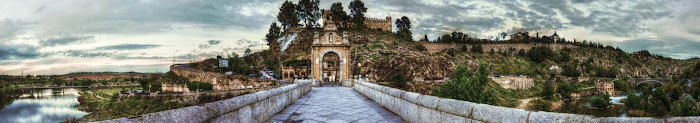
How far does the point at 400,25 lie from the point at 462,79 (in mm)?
58653

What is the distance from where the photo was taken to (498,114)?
449 cm

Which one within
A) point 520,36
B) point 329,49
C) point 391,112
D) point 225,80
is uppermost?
point 520,36

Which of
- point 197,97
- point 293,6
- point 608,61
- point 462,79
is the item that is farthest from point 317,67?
point 608,61

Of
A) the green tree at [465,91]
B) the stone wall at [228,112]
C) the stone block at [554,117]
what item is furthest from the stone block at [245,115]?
the green tree at [465,91]

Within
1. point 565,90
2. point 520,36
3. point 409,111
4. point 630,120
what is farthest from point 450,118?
point 520,36

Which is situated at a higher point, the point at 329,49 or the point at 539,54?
the point at 539,54

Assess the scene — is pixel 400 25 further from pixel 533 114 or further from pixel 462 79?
pixel 533 114

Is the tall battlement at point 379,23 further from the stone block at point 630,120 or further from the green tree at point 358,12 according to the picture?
the stone block at point 630,120

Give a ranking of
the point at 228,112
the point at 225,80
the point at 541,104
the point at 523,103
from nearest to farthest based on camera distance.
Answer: the point at 228,112 < the point at 225,80 < the point at 523,103 < the point at 541,104

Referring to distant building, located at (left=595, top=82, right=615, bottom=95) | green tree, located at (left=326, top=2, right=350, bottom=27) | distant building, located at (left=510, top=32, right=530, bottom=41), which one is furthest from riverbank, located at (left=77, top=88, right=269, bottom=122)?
distant building, located at (left=510, top=32, right=530, bottom=41)

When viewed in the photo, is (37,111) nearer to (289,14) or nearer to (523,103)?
(289,14)

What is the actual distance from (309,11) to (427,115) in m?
97.6

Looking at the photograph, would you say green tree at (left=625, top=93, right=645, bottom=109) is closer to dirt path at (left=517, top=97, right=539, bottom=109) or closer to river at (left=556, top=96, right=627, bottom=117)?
river at (left=556, top=96, right=627, bottom=117)

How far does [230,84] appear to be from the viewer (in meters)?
60.9
